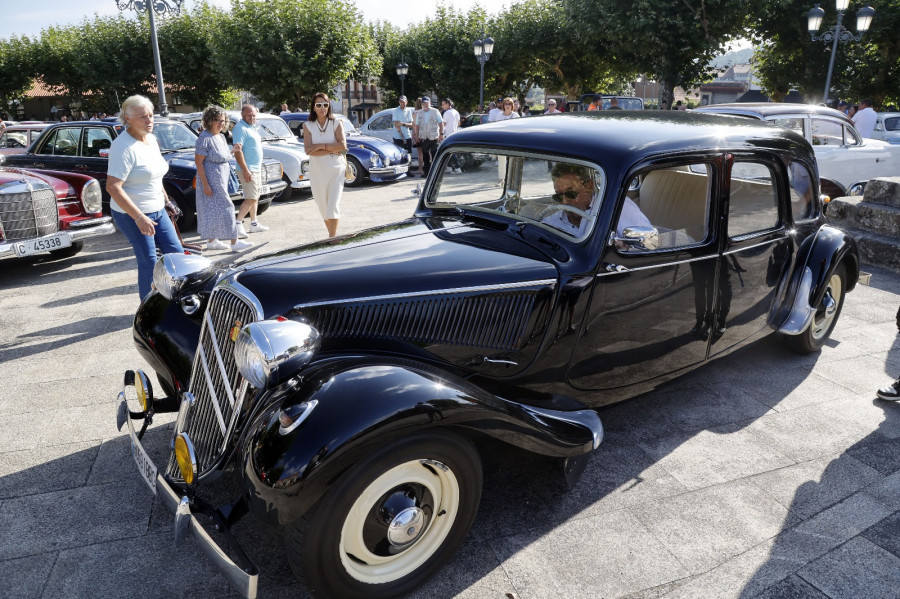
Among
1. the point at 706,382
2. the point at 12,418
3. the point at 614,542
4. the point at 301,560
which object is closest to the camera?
the point at 301,560

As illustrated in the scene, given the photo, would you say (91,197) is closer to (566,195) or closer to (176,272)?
(176,272)

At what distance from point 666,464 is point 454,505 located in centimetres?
143

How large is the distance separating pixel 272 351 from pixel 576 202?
1712 millimetres

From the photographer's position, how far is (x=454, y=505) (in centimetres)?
242

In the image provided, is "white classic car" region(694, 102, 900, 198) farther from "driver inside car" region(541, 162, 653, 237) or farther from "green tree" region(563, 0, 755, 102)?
"green tree" region(563, 0, 755, 102)

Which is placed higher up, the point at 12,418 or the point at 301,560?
the point at 301,560

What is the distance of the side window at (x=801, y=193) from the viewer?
13.2 ft

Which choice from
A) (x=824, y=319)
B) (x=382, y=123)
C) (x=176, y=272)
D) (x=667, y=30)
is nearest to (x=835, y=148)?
(x=824, y=319)

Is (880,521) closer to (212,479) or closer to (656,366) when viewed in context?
(656,366)

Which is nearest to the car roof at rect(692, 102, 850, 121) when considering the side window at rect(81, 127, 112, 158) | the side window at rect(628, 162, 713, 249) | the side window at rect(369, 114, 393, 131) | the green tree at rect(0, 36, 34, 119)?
the side window at rect(628, 162, 713, 249)

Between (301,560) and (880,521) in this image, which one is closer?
(301,560)

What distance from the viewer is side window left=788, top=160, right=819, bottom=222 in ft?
13.2

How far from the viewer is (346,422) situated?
206cm

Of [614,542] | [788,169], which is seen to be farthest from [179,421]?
[788,169]
